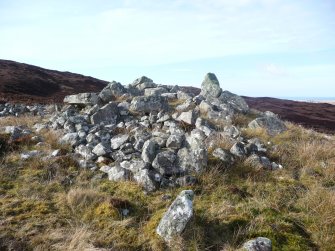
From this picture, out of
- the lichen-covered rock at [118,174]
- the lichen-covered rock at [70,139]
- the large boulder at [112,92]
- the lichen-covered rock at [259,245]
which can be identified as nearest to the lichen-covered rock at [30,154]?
the lichen-covered rock at [70,139]

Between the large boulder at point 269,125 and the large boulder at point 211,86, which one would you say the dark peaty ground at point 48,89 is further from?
the large boulder at point 269,125

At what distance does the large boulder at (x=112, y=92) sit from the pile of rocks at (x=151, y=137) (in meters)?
0.05

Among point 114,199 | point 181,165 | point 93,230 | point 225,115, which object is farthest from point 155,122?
point 93,230

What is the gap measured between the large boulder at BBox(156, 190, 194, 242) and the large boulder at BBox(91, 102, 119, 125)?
748 cm

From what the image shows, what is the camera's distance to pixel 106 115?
507 inches

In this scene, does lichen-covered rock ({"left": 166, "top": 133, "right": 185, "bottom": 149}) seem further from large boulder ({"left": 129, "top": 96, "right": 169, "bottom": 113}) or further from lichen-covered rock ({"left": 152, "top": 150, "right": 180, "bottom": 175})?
large boulder ({"left": 129, "top": 96, "right": 169, "bottom": 113})

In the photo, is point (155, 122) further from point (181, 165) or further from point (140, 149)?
point (181, 165)

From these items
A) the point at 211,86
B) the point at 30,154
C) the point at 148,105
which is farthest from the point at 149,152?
the point at 211,86

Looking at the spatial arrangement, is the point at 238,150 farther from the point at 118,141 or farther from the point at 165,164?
the point at 118,141

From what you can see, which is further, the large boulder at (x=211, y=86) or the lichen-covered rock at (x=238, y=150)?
the large boulder at (x=211, y=86)

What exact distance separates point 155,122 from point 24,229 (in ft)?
23.3

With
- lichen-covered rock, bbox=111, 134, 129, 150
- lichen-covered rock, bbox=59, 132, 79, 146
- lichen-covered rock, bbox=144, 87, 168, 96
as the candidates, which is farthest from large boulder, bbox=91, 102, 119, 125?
lichen-covered rock, bbox=144, 87, 168, 96

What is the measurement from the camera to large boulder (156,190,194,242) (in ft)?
17.6

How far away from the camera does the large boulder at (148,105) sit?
13.4m
